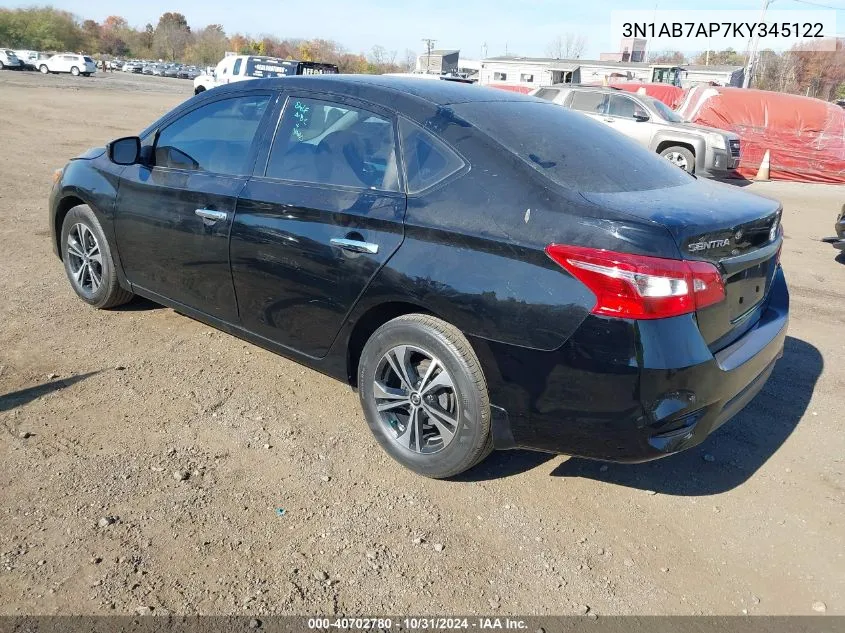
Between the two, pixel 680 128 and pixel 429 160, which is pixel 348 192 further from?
pixel 680 128

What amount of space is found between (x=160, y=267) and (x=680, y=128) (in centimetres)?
1271

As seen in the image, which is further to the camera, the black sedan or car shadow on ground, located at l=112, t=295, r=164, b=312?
car shadow on ground, located at l=112, t=295, r=164, b=312

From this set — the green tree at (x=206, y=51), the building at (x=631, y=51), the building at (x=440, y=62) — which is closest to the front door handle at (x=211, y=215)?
the building at (x=440, y=62)

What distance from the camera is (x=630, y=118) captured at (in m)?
14.8

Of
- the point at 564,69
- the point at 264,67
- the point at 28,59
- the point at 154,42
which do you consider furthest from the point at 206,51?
the point at 264,67

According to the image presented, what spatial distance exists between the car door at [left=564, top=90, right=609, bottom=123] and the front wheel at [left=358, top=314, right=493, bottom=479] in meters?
13.5

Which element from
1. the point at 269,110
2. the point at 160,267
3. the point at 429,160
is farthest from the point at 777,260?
the point at 160,267

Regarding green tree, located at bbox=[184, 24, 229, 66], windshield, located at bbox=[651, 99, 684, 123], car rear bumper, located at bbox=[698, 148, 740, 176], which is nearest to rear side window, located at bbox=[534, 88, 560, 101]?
windshield, located at bbox=[651, 99, 684, 123]

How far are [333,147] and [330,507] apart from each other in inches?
68.0

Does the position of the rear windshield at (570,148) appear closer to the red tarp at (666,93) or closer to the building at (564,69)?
the red tarp at (666,93)

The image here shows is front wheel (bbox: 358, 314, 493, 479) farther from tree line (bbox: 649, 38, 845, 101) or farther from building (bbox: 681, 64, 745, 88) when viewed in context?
tree line (bbox: 649, 38, 845, 101)

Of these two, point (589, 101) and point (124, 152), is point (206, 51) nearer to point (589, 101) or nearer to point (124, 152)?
point (589, 101)

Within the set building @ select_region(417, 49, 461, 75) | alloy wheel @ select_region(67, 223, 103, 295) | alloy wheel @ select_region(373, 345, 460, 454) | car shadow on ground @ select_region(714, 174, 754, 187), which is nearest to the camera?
alloy wheel @ select_region(373, 345, 460, 454)

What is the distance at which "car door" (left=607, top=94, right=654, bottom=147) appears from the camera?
1447cm
